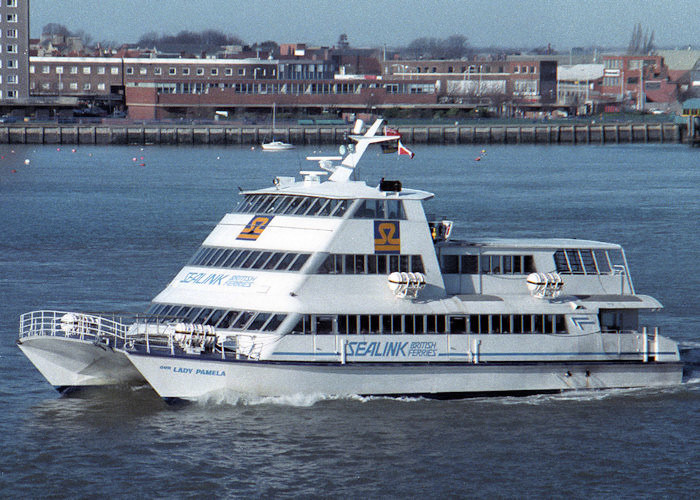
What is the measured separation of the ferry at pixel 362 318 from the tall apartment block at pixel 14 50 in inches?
5117

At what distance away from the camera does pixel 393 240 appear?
2545 cm

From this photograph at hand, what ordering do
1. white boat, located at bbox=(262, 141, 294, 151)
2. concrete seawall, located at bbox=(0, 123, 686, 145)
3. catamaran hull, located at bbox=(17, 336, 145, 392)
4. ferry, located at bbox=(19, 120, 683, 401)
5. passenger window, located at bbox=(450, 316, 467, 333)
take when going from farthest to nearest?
concrete seawall, located at bbox=(0, 123, 686, 145) < white boat, located at bbox=(262, 141, 294, 151) < passenger window, located at bbox=(450, 316, 467, 333) < catamaran hull, located at bbox=(17, 336, 145, 392) < ferry, located at bbox=(19, 120, 683, 401)

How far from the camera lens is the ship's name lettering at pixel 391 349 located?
2442cm

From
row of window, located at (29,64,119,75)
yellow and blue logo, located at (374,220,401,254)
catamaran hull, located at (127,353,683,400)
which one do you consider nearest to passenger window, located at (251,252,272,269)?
yellow and blue logo, located at (374,220,401,254)

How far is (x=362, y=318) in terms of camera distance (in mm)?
24625

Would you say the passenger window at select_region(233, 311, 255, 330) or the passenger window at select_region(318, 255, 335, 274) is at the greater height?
the passenger window at select_region(318, 255, 335, 274)

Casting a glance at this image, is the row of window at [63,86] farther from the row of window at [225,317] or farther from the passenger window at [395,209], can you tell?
the passenger window at [395,209]

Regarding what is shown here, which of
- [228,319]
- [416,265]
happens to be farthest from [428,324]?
[228,319]

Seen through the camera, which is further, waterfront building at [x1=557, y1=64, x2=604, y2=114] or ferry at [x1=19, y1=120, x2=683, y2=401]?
waterfront building at [x1=557, y1=64, x2=604, y2=114]

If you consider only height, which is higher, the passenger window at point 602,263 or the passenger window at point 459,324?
the passenger window at point 602,263

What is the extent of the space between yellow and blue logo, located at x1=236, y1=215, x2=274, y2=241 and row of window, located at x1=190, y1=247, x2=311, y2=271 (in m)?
0.36

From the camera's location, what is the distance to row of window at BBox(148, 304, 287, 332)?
24188mm

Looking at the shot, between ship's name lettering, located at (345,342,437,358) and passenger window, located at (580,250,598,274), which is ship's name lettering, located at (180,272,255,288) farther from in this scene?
passenger window, located at (580,250,598,274)

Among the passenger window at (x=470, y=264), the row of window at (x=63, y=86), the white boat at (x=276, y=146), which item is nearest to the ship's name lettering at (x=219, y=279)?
the passenger window at (x=470, y=264)
